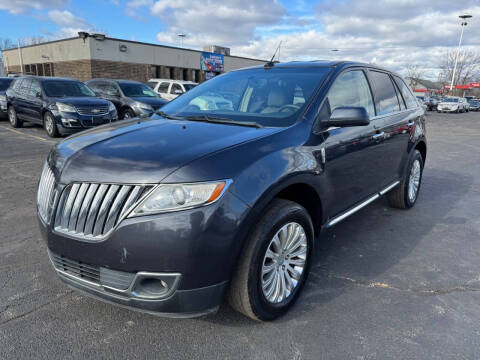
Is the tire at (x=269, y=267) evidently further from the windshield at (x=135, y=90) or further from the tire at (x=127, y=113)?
the windshield at (x=135, y=90)

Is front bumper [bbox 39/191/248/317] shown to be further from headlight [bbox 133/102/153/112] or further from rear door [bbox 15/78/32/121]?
rear door [bbox 15/78/32/121]

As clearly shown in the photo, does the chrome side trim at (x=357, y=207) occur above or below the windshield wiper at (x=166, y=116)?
below

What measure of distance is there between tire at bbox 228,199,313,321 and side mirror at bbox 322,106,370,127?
0.76m

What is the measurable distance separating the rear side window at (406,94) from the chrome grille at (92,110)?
7501mm

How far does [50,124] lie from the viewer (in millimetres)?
9617

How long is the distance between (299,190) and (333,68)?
4.19 ft

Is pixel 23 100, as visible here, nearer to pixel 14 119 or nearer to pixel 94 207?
pixel 14 119

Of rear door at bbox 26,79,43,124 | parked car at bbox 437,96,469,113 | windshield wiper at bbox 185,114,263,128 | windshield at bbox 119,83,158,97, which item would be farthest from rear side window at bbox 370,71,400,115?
parked car at bbox 437,96,469,113

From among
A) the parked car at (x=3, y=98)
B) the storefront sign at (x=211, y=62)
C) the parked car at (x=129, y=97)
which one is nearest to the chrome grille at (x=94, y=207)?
the parked car at (x=129, y=97)

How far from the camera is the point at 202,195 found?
195 cm

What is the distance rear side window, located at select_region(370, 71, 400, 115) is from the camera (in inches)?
153

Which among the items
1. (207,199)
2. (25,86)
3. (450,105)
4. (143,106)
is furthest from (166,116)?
(450,105)

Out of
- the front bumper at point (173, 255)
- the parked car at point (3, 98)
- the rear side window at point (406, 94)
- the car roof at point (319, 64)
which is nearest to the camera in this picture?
the front bumper at point (173, 255)

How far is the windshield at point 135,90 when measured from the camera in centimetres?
1245
